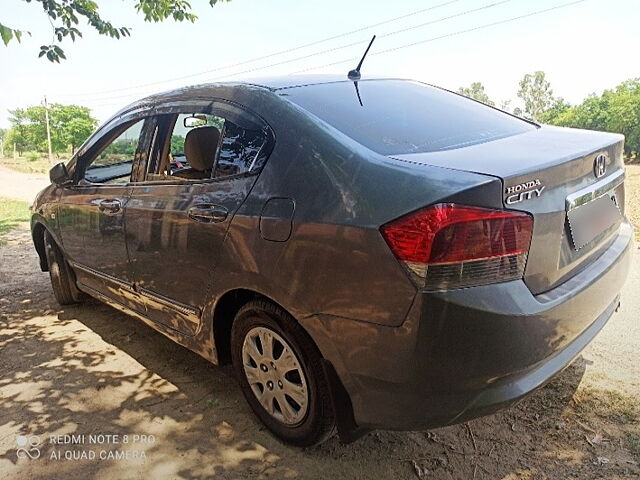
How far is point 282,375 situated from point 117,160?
2.12 m

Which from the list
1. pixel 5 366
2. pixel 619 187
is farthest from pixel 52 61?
pixel 619 187

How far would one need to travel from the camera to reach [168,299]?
9.21ft

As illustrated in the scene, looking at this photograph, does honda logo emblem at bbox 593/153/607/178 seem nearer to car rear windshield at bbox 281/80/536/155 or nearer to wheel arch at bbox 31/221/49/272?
car rear windshield at bbox 281/80/536/155

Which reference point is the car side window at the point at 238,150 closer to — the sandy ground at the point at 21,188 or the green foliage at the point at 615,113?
the sandy ground at the point at 21,188

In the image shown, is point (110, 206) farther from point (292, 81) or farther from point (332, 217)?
point (332, 217)

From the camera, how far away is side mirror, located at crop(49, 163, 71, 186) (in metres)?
3.78

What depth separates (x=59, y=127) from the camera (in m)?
58.2

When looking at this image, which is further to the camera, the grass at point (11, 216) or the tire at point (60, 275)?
the grass at point (11, 216)

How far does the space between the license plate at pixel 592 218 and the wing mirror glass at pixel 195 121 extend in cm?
186

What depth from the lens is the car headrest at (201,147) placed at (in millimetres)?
2600

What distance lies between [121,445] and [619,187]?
2733 millimetres

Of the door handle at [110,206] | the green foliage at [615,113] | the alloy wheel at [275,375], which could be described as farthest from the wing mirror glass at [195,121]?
the green foliage at [615,113]

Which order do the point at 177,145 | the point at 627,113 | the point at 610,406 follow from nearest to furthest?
the point at 610,406
the point at 177,145
the point at 627,113

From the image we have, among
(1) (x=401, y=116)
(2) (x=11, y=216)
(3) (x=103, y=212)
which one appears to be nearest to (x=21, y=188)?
(2) (x=11, y=216)
